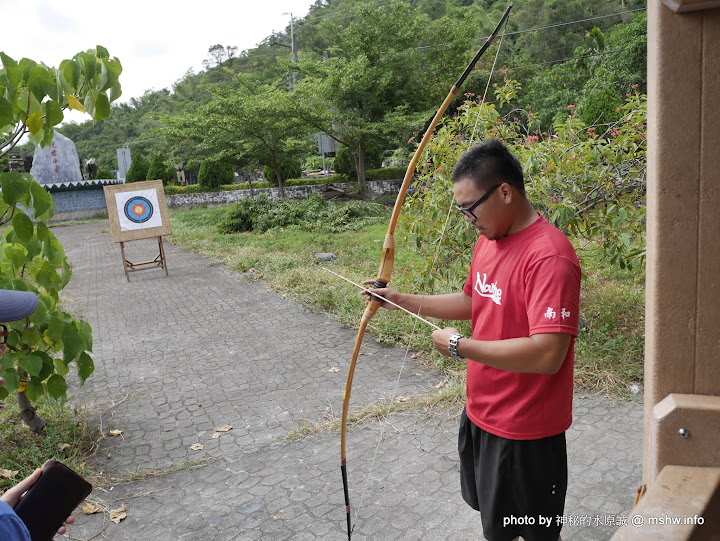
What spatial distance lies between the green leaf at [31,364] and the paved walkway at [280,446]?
813 millimetres

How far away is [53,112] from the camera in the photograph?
7.79 feet

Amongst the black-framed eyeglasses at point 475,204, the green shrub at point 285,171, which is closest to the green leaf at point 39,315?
the black-framed eyeglasses at point 475,204

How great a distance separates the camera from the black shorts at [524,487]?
1.79 m

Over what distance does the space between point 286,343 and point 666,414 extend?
5.01m

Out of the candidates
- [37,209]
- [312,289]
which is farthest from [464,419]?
[312,289]

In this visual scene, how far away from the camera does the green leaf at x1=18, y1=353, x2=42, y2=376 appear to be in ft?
9.45

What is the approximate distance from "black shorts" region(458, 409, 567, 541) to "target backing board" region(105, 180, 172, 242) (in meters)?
9.19

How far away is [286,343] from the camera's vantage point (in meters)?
5.71

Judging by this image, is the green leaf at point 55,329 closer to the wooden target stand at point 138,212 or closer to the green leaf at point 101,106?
the green leaf at point 101,106

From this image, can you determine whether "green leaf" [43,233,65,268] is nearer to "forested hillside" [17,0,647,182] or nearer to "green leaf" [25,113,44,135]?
"green leaf" [25,113,44,135]

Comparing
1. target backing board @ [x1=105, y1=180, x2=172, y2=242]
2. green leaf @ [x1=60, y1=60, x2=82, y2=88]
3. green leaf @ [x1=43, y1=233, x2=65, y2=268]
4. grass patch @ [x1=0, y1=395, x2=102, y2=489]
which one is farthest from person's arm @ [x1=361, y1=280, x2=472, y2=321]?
target backing board @ [x1=105, y1=180, x2=172, y2=242]

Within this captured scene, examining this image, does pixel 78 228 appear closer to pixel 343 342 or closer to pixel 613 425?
pixel 343 342

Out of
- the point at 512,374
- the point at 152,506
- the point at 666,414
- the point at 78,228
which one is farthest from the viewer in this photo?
the point at 78,228

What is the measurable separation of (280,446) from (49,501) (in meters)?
2.00
